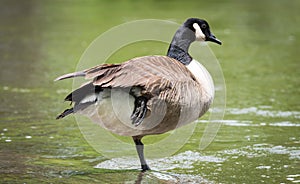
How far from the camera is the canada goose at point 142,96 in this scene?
17.9ft

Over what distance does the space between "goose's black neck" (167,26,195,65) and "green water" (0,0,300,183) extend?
3.46 ft

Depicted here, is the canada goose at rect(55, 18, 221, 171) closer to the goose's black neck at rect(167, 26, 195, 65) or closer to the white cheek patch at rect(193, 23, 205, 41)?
the goose's black neck at rect(167, 26, 195, 65)

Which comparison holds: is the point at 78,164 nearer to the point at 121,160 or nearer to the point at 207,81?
the point at 121,160

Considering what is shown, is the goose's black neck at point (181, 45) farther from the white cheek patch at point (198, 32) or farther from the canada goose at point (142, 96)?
the canada goose at point (142, 96)

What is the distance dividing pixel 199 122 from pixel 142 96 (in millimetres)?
2676

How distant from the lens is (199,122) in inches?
318

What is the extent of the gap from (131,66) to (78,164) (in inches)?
45.9

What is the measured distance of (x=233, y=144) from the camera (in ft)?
23.0

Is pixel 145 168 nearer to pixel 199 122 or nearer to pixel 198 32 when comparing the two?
pixel 198 32

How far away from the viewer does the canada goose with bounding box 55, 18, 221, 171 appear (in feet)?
17.9

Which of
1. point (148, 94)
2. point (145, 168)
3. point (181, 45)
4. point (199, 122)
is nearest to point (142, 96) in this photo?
point (148, 94)

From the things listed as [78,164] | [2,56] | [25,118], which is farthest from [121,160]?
[2,56]

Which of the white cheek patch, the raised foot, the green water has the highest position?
the white cheek patch

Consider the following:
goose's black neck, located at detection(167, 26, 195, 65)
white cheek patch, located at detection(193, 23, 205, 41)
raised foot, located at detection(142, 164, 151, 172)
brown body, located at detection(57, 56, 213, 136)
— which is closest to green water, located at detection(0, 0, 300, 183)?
raised foot, located at detection(142, 164, 151, 172)
